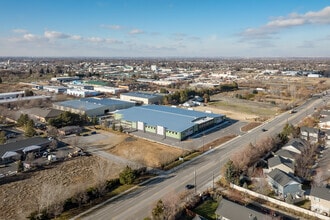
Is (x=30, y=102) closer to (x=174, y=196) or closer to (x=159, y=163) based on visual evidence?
(x=159, y=163)

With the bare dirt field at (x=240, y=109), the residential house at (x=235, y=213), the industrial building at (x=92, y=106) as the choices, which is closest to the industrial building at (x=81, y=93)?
the industrial building at (x=92, y=106)

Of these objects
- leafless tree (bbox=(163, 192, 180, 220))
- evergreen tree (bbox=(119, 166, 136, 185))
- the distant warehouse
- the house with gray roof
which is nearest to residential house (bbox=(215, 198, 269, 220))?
leafless tree (bbox=(163, 192, 180, 220))

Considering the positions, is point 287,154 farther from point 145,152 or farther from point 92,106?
point 92,106

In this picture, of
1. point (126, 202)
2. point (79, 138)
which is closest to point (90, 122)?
point (79, 138)

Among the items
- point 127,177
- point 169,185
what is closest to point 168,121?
point 169,185

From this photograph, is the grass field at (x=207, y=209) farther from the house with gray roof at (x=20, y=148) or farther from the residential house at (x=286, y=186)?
the house with gray roof at (x=20, y=148)

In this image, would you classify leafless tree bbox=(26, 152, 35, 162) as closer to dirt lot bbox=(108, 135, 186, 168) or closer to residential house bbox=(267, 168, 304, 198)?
dirt lot bbox=(108, 135, 186, 168)
